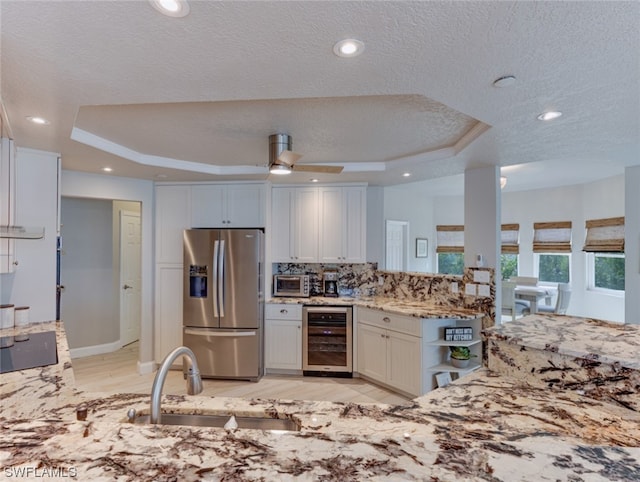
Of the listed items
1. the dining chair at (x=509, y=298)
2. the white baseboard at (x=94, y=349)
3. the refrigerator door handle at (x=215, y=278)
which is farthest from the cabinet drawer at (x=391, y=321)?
the white baseboard at (x=94, y=349)

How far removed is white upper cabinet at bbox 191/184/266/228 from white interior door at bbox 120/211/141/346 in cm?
144

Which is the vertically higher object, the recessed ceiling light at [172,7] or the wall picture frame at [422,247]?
the recessed ceiling light at [172,7]

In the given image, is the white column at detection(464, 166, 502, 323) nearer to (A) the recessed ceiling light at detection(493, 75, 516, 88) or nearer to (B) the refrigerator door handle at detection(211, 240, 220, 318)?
(A) the recessed ceiling light at detection(493, 75, 516, 88)

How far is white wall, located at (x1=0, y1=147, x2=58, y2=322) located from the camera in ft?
8.87

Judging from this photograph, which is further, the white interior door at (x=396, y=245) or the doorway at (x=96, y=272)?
the white interior door at (x=396, y=245)

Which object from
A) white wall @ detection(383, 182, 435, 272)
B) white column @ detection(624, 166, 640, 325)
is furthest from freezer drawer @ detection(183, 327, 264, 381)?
white column @ detection(624, 166, 640, 325)

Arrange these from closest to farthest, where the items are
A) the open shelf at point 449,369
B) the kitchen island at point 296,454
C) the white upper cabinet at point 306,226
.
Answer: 1. the kitchen island at point 296,454
2. the open shelf at point 449,369
3. the white upper cabinet at point 306,226

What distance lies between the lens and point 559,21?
45.6 inches

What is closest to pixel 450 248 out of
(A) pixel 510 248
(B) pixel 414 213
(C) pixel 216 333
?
(A) pixel 510 248

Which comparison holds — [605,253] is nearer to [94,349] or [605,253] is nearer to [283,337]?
[283,337]

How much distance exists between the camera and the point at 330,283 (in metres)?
4.40

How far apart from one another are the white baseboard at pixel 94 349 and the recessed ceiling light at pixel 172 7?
4839mm

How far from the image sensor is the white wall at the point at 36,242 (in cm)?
271

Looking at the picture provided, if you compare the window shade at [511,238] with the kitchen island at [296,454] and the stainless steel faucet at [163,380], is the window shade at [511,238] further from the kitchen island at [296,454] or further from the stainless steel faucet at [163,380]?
the stainless steel faucet at [163,380]
